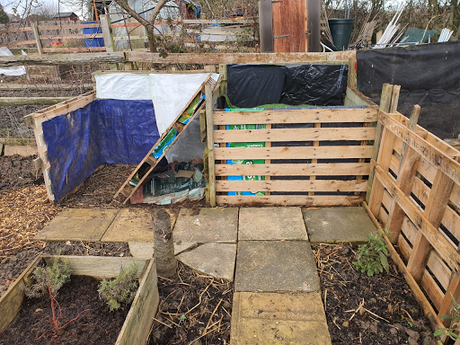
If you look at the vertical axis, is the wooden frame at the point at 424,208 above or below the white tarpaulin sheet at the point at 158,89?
below

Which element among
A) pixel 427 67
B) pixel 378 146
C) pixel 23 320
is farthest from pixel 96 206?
pixel 427 67

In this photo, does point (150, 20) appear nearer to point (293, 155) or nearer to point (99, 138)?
point (99, 138)

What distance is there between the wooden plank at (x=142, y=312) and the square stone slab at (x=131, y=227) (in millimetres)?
1187

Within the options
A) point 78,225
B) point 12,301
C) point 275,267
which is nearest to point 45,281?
point 12,301

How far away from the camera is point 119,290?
94.3 inches

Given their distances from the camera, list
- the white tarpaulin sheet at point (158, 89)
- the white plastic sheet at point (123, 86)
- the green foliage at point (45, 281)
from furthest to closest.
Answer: the white plastic sheet at point (123, 86) < the white tarpaulin sheet at point (158, 89) < the green foliage at point (45, 281)

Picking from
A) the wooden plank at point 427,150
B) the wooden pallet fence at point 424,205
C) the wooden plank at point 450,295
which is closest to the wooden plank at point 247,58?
the wooden pallet fence at point 424,205

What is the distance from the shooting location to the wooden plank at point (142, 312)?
2056mm

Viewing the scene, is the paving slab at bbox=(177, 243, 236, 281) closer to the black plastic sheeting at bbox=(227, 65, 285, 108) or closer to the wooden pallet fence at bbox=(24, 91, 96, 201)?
the wooden pallet fence at bbox=(24, 91, 96, 201)

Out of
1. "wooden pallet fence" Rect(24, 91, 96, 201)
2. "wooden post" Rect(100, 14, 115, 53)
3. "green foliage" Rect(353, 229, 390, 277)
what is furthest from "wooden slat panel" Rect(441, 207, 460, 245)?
"wooden post" Rect(100, 14, 115, 53)

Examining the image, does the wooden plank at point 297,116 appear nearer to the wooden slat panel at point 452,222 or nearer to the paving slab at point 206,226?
the paving slab at point 206,226

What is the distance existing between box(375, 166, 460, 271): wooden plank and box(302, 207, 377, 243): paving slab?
60cm

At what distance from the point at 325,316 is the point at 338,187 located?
2023mm

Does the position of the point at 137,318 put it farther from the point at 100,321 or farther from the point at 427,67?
the point at 427,67
